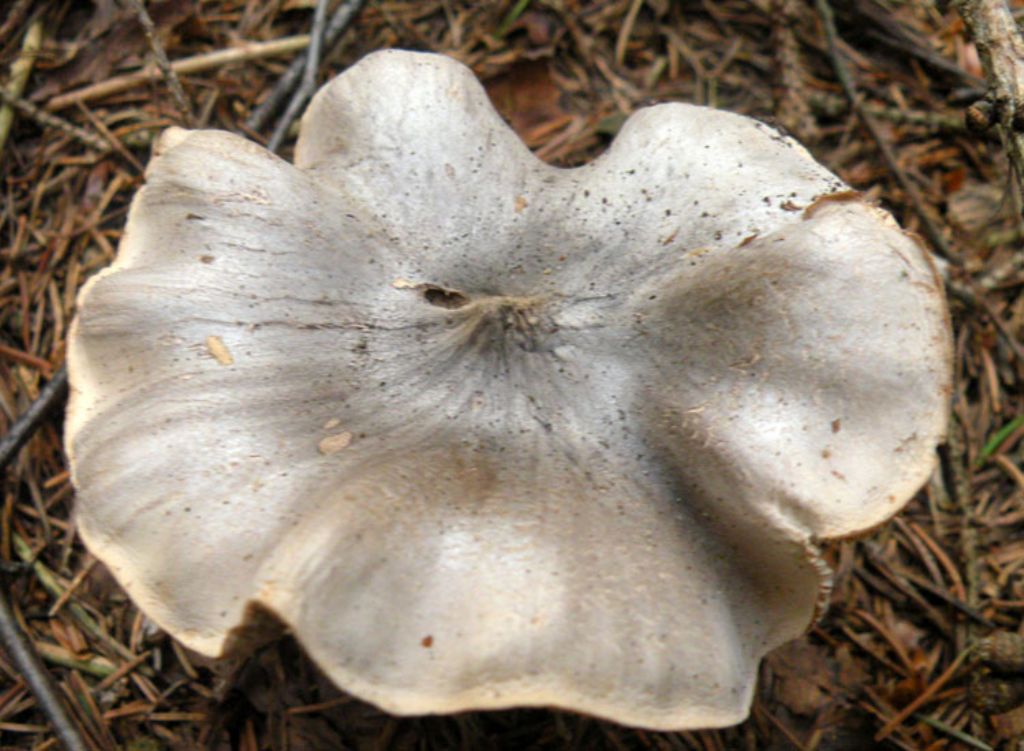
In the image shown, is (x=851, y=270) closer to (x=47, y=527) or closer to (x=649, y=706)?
(x=649, y=706)

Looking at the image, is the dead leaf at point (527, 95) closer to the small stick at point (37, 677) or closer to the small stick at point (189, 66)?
the small stick at point (189, 66)

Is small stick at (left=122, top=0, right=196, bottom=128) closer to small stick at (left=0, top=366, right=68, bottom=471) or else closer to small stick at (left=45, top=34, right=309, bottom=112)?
small stick at (left=45, top=34, right=309, bottom=112)

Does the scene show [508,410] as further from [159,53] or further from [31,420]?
[159,53]

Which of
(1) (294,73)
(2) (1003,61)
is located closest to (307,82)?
(1) (294,73)

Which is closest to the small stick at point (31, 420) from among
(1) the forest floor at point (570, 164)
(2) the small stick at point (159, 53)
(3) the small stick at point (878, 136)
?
(1) the forest floor at point (570, 164)

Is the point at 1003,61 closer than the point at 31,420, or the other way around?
the point at 1003,61

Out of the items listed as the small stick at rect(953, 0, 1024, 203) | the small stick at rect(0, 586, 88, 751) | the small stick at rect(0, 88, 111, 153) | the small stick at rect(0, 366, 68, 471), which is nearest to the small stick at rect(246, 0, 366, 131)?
the small stick at rect(0, 88, 111, 153)
